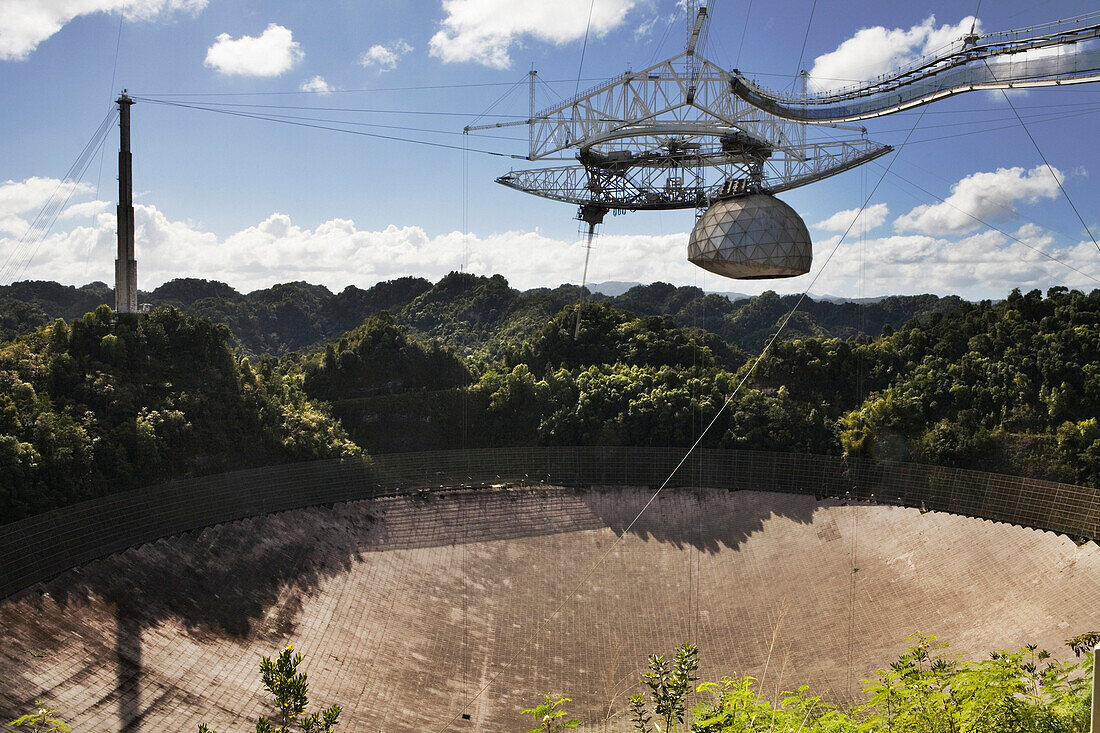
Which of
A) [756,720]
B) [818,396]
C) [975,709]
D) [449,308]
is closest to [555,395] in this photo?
[818,396]

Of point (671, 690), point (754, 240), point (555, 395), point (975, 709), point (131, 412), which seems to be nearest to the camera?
point (975, 709)

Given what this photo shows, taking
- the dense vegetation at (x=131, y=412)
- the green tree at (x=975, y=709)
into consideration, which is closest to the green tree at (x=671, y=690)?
the green tree at (x=975, y=709)

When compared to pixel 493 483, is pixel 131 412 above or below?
above

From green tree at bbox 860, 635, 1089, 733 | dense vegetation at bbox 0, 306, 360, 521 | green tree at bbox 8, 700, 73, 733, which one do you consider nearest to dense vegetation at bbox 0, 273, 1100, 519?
dense vegetation at bbox 0, 306, 360, 521

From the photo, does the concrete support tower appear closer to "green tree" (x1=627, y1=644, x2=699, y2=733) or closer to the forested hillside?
the forested hillside

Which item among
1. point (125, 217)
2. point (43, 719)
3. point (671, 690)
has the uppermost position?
point (125, 217)

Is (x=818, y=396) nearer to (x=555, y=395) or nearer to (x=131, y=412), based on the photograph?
(x=555, y=395)
